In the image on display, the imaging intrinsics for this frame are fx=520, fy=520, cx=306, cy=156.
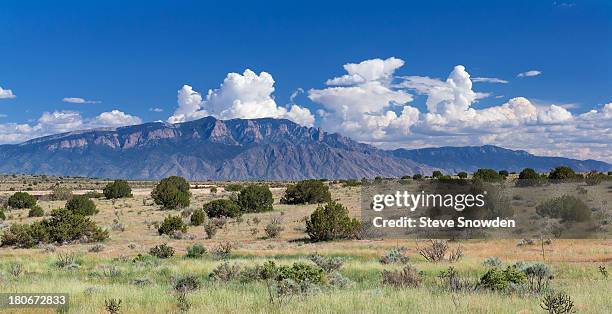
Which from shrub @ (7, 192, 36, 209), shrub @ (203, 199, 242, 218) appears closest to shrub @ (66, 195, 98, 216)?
shrub @ (203, 199, 242, 218)

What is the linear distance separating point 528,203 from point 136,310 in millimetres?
42868

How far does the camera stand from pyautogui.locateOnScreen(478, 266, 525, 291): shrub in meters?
14.1

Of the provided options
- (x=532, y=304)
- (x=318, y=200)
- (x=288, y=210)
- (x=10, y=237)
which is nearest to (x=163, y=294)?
(x=532, y=304)

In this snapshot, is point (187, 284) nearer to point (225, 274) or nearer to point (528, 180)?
point (225, 274)

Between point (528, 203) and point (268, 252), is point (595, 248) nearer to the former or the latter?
point (268, 252)

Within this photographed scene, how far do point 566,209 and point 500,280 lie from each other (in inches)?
1067

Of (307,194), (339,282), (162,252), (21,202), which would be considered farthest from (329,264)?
(21,202)

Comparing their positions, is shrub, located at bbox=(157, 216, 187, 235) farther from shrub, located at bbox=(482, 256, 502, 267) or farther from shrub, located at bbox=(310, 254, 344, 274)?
shrub, located at bbox=(482, 256, 502, 267)

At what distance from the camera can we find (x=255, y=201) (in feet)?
174

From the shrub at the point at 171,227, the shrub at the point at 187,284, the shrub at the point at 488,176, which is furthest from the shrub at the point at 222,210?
the shrub at the point at 187,284

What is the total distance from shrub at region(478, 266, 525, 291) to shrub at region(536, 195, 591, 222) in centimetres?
2569

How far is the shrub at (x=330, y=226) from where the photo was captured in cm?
3412

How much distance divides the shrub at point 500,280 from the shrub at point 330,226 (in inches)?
770

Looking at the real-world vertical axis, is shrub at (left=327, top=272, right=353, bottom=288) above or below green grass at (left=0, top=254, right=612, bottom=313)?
below
